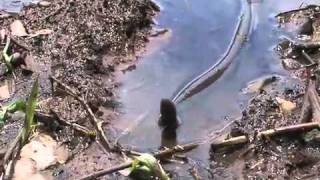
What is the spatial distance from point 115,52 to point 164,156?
3.43 ft

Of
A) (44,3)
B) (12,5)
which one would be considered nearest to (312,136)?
Result: (44,3)

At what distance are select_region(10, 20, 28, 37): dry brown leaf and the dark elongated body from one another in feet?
3.91

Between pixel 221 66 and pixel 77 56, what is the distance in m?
0.86

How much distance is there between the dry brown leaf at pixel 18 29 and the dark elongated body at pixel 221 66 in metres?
1.19

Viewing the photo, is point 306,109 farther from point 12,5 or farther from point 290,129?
point 12,5

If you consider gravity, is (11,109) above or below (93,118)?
above

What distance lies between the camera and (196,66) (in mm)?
3510

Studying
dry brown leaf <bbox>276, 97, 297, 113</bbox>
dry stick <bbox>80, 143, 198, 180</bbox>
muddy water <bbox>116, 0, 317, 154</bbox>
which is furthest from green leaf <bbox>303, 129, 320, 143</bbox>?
dry stick <bbox>80, 143, 198, 180</bbox>

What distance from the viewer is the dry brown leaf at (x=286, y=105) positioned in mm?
3069

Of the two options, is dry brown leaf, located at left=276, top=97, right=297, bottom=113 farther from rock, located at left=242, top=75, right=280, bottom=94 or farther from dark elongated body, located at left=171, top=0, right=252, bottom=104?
dark elongated body, located at left=171, top=0, right=252, bottom=104

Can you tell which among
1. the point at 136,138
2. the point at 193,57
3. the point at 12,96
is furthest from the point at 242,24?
the point at 12,96

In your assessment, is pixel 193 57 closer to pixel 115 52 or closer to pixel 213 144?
pixel 115 52

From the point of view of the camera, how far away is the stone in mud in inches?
115

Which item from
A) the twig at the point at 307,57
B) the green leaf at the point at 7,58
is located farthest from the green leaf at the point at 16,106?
the twig at the point at 307,57
